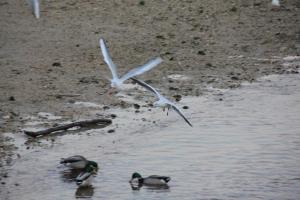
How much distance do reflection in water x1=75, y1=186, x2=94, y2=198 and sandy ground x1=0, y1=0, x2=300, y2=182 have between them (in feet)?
6.08

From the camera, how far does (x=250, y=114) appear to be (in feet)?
39.0

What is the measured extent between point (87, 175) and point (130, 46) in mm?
5705

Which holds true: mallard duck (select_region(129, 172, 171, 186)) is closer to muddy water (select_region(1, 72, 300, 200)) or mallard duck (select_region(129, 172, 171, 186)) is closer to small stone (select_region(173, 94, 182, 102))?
muddy water (select_region(1, 72, 300, 200))

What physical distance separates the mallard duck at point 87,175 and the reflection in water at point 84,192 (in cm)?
4

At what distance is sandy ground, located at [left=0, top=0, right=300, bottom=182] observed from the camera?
1221cm

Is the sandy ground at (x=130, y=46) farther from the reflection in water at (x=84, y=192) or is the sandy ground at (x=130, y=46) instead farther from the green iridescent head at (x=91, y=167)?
the reflection in water at (x=84, y=192)

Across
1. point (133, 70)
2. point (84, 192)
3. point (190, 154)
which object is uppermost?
point (133, 70)

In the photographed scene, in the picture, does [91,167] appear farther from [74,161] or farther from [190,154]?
[190,154]

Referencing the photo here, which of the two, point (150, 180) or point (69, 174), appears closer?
point (150, 180)

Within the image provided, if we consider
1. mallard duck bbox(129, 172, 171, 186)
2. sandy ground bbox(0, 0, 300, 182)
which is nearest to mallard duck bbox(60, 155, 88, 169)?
mallard duck bbox(129, 172, 171, 186)

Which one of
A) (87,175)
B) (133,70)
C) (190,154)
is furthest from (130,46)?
(87,175)

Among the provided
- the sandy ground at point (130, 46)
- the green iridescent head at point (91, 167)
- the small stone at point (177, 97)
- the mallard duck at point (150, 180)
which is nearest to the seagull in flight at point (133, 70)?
the green iridescent head at point (91, 167)

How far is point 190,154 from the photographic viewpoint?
10.2 meters

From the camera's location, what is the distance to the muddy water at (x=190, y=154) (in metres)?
9.12
